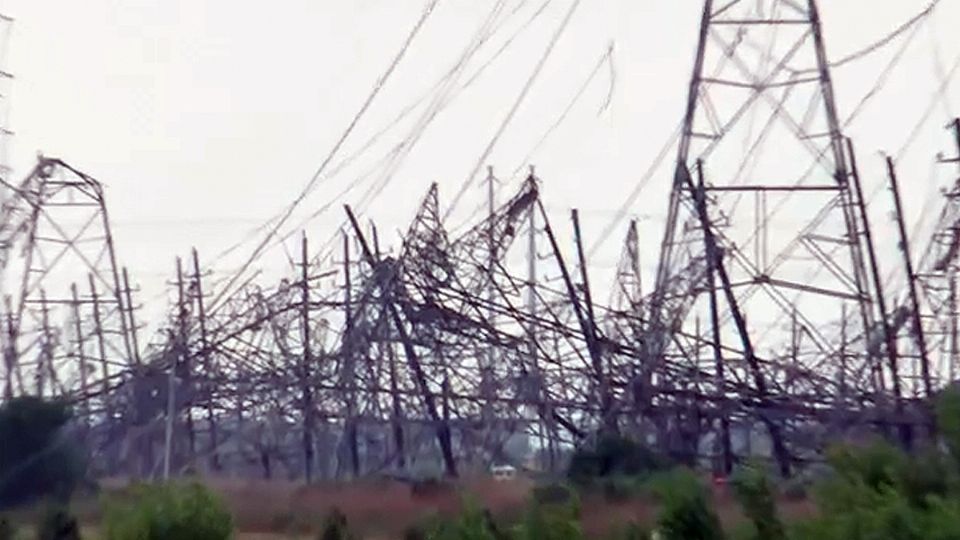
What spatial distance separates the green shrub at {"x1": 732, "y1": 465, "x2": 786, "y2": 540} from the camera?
2289cm

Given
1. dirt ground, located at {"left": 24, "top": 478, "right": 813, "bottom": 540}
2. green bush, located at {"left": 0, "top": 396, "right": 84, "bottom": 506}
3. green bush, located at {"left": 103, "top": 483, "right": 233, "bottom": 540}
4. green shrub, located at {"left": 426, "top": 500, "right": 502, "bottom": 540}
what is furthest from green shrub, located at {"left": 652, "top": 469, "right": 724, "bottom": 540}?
green bush, located at {"left": 0, "top": 396, "right": 84, "bottom": 506}

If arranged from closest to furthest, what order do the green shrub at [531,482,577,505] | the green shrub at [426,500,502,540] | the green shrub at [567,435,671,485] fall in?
the green shrub at [426,500,502,540] → the green shrub at [531,482,577,505] → the green shrub at [567,435,671,485]

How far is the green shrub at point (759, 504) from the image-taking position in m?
22.9

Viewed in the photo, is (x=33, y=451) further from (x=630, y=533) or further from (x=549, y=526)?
(x=549, y=526)

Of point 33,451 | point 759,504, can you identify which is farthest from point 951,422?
point 33,451

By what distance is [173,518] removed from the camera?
21250 mm

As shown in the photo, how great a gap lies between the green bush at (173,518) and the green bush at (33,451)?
21.5 m

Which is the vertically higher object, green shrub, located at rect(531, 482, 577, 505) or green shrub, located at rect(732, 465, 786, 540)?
green shrub, located at rect(531, 482, 577, 505)

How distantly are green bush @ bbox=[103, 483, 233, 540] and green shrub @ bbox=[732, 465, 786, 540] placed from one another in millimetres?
5680

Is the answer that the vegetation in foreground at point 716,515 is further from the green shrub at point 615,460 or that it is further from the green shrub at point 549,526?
the green shrub at point 615,460

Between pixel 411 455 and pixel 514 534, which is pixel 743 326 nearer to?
pixel 411 455

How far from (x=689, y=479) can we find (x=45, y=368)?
43.0 meters

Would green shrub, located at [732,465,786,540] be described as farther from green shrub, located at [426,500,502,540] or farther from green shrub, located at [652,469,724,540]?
green shrub, located at [426,500,502,540]

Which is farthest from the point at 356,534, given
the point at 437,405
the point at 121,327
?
the point at 121,327
